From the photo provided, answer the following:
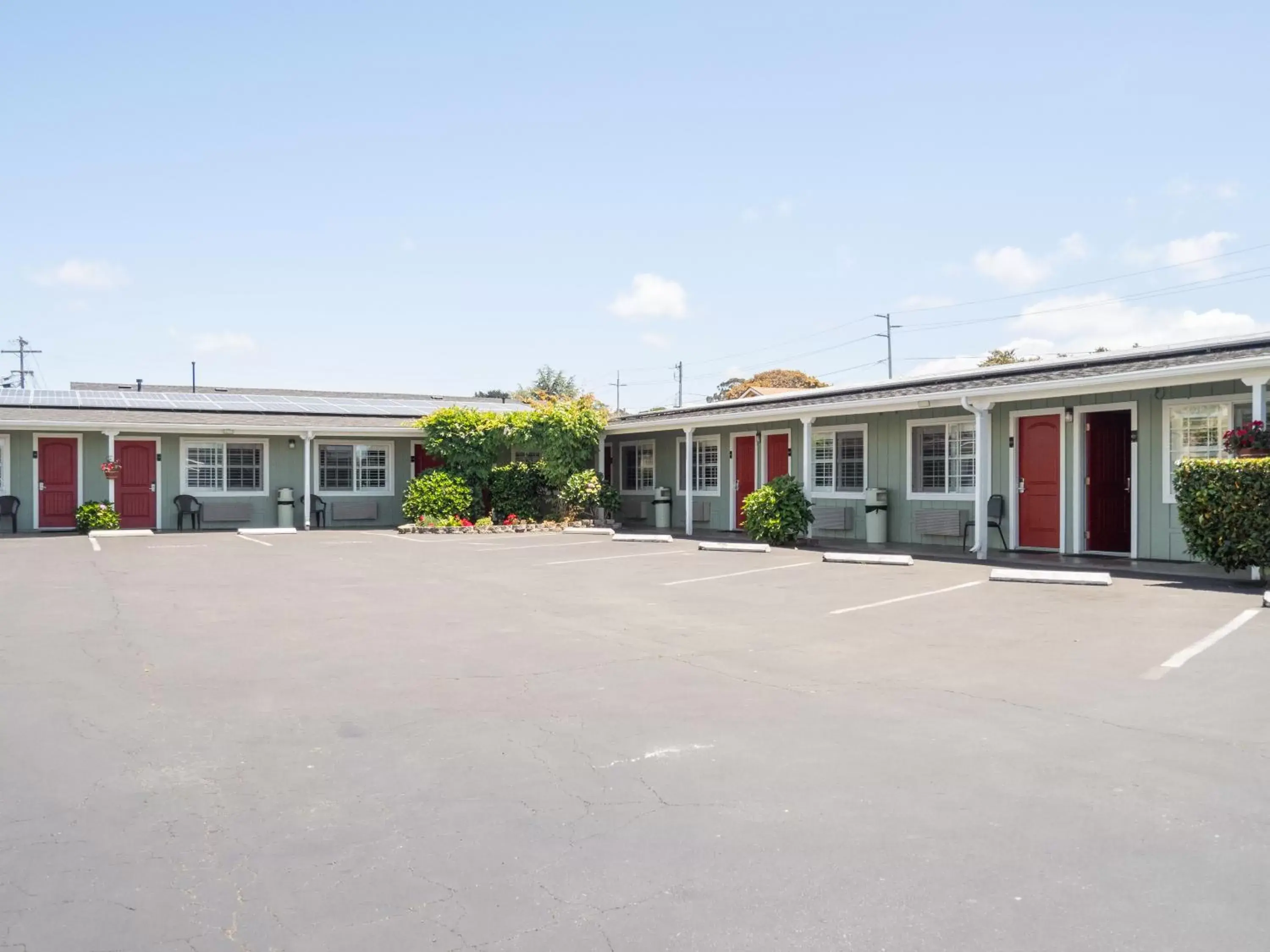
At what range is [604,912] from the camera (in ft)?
10.0

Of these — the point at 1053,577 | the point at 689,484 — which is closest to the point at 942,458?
the point at 1053,577

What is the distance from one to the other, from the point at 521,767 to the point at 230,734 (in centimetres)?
176

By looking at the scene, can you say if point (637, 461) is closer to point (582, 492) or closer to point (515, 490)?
point (582, 492)

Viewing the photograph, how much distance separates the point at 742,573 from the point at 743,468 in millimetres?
8448

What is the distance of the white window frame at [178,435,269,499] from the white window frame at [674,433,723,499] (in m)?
10.2

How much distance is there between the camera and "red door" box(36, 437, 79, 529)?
20.7 metres

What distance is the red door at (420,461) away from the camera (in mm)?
24703

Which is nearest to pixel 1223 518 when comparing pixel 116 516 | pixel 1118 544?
pixel 1118 544

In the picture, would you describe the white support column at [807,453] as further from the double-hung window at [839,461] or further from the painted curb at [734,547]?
the painted curb at [734,547]

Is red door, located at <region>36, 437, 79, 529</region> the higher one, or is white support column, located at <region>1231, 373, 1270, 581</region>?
white support column, located at <region>1231, 373, 1270, 581</region>

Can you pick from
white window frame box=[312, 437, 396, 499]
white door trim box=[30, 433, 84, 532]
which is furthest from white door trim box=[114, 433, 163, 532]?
white window frame box=[312, 437, 396, 499]

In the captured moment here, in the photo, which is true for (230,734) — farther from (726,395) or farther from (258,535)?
(726,395)

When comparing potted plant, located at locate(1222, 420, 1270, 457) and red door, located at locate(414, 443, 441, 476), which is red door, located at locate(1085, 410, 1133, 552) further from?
red door, located at locate(414, 443, 441, 476)

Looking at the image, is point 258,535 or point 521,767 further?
point 258,535
